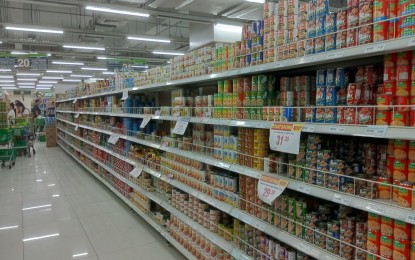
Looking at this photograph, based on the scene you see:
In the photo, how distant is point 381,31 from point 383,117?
39 centimetres

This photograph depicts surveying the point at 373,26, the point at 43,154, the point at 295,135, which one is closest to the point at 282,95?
the point at 295,135

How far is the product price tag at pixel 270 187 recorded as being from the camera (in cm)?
200

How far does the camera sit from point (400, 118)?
4.61ft

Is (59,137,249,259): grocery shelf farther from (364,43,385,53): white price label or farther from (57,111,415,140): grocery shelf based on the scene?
(364,43,385,53): white price label

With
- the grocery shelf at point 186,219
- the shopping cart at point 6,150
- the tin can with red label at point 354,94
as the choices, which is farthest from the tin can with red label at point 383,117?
the shopping cart at point 6,150

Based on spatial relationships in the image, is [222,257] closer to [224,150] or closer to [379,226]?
[224,150]

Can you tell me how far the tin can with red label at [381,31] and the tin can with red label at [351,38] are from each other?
0.38ft

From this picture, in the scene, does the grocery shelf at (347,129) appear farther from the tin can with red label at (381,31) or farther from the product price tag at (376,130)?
the tin can with red label at (381,31)

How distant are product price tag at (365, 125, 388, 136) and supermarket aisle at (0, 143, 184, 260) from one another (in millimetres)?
2772

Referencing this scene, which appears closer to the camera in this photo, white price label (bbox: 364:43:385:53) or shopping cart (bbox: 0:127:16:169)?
white price label (bbox: 364:43:385:53)

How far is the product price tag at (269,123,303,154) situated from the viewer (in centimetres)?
185

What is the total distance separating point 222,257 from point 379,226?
1.65m

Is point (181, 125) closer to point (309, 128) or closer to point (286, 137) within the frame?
point (286, 137)

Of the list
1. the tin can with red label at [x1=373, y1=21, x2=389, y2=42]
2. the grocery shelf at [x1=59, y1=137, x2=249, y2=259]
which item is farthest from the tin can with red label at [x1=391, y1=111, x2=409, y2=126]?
the grocery shelf at [x1=59, y1=137, x2=249, y2=259]
